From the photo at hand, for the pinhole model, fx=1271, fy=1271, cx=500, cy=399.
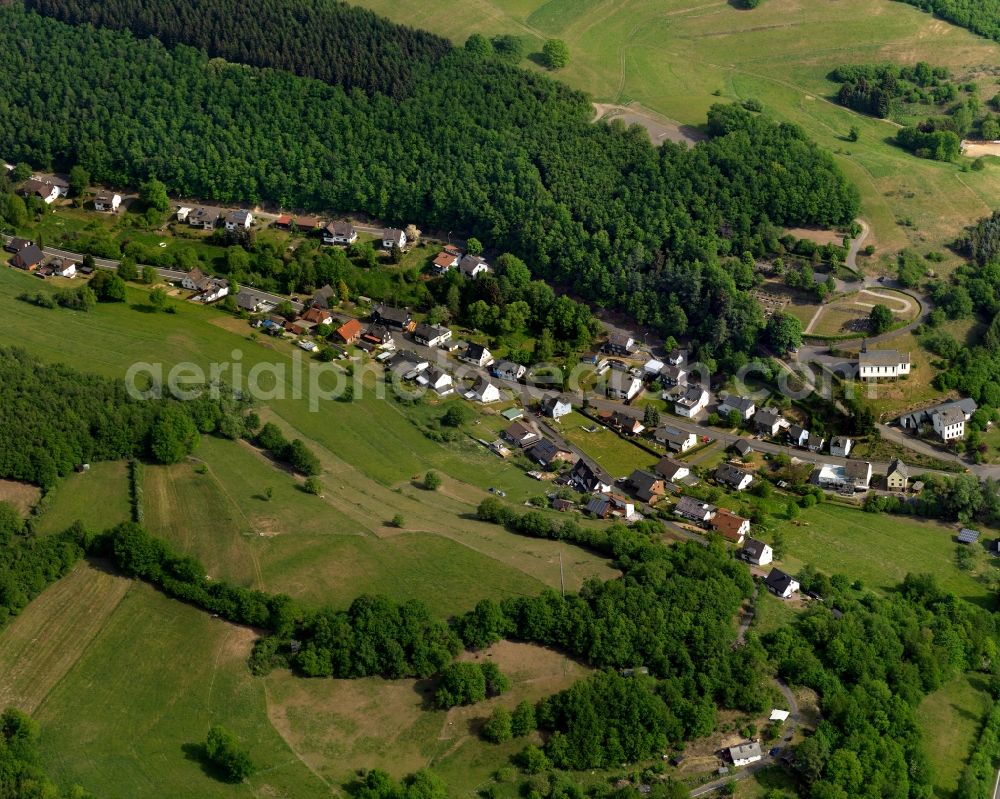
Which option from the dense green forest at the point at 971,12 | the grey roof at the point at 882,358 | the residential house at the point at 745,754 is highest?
the dense green forest at the point at 971,12

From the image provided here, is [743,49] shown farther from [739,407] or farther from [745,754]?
[745,754]

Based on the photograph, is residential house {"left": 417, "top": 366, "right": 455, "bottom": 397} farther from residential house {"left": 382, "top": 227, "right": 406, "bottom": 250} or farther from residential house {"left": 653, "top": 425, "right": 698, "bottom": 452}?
residential house {"left": 382, "top": 227, "right": 406, "bottom": 250}

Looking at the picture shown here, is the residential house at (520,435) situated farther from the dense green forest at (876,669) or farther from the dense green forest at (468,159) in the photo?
the dense green forest at (876,669)

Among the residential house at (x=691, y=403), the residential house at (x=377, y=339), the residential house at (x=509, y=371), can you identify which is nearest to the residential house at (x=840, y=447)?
the residential house at (x=691, y=403)

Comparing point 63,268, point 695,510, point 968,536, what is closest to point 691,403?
point 695,510

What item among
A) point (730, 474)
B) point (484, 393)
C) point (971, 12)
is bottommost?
point (730, 474)

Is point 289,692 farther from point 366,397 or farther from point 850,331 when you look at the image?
point 850,331

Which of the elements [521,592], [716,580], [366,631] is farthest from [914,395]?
[366,631]
